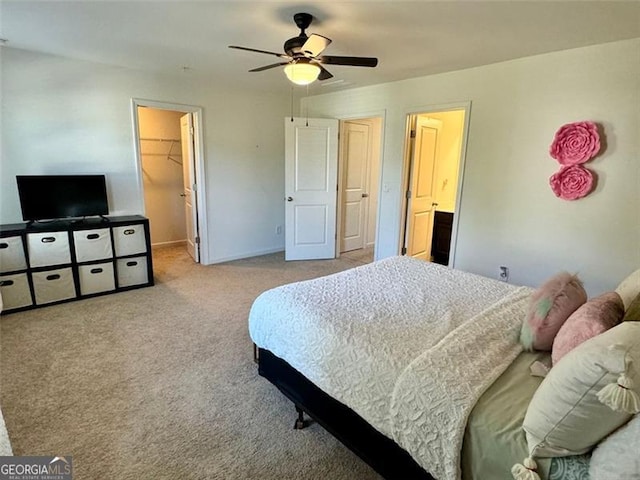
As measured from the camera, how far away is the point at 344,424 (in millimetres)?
1655

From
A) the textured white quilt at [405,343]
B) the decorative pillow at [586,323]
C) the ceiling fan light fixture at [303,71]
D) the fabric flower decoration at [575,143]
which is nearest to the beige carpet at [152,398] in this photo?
the textured white quilt at [405,343]

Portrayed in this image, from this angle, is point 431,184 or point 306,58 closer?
point 306,58

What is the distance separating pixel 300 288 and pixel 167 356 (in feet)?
4.11

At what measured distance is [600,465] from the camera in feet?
3.12

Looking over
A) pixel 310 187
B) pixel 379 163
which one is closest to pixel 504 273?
pixel 379 163

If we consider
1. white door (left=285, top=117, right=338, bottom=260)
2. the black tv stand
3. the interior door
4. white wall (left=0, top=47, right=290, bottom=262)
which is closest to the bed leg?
the black tv stand

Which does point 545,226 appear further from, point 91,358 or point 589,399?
point 91,358

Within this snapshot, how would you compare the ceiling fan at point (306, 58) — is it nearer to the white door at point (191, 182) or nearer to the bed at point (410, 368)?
the bed at point (410, 368)

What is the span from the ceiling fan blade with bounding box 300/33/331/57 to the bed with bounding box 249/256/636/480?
155 cm

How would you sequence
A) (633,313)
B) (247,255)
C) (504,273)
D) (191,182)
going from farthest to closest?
1. (247,255)
2. (191,182)
3. (504,273)
4. (633,313)

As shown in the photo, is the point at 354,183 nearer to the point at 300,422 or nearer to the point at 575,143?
the point at 575,143

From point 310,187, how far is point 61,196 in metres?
2.93

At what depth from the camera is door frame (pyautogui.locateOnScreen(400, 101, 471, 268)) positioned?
3.65 metres

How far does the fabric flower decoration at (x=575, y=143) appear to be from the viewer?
2.80 m
